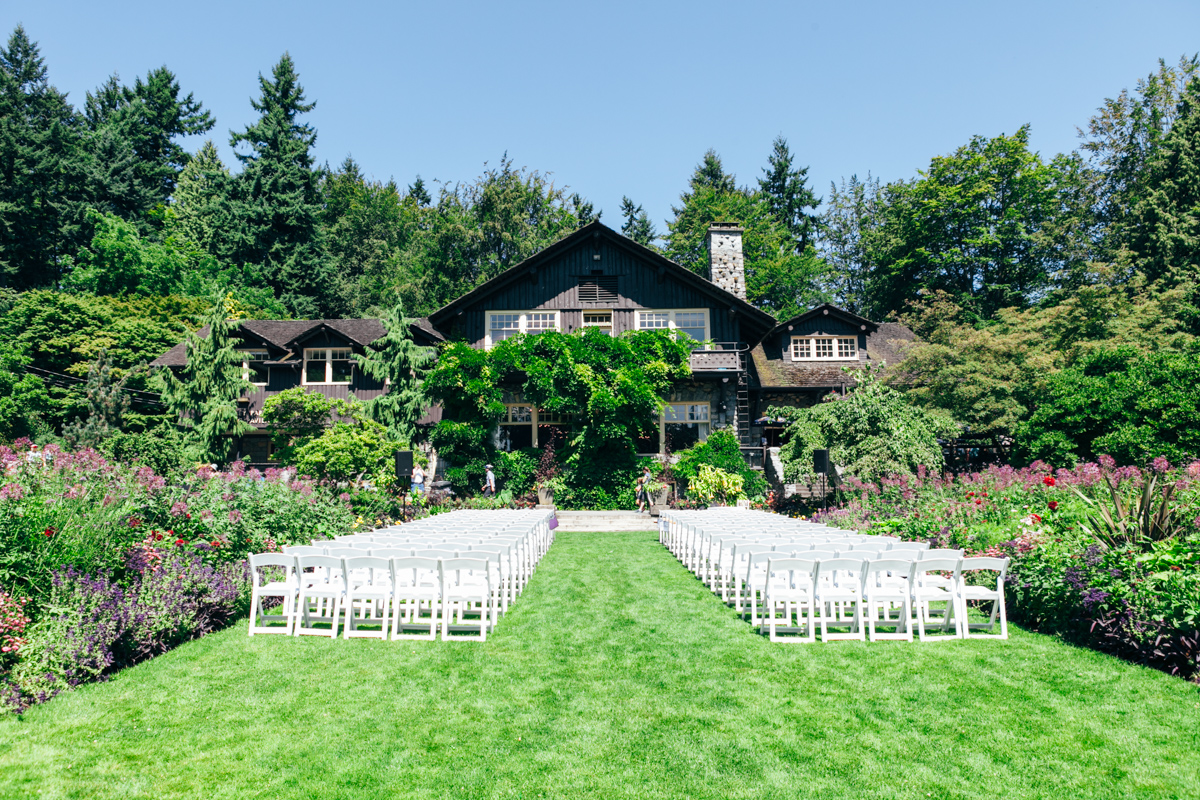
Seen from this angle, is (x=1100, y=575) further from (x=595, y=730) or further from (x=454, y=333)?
(x=454, y=333)

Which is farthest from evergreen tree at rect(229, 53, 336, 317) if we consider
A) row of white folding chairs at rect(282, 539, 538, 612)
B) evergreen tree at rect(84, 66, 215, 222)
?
row of white folding chairs at rect(282, 539, 538, 612)

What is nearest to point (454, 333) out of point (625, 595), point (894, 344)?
point (625, 595)

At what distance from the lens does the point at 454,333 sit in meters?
26.2

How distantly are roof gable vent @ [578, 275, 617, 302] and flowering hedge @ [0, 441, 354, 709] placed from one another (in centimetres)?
1738

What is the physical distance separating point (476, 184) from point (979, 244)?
28030 millimetres

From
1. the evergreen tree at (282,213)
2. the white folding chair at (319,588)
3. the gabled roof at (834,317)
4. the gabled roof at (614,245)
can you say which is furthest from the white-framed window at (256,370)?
the white folding chair at (319,588)

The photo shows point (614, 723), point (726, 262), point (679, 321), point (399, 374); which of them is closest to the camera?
point (614, 723)

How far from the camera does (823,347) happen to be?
1175 inches

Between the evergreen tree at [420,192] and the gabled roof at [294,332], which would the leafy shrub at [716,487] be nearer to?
the gabled roof at [294,332]

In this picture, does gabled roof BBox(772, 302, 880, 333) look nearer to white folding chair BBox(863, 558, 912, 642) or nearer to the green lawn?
white folding chair BBox(863, 558, 912, 642)

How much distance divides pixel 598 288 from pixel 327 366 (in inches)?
479

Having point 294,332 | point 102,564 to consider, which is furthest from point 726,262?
point 102,564

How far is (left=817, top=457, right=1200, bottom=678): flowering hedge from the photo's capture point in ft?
20.6

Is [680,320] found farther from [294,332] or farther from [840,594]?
[840,594]
